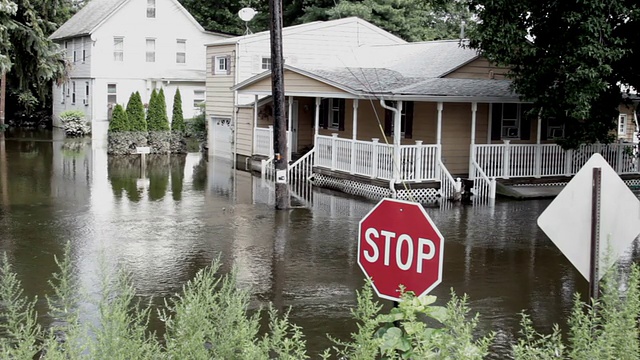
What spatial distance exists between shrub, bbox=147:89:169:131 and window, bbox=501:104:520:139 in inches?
581

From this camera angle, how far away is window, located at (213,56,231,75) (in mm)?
33191

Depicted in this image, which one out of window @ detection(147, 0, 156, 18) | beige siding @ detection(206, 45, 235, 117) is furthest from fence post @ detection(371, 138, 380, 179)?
window @ detection(147, 0, 156, 18)

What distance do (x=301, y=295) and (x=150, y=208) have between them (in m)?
8.66

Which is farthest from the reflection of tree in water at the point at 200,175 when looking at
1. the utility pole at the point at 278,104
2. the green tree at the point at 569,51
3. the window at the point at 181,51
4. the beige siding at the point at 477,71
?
the window at the point at 181,51

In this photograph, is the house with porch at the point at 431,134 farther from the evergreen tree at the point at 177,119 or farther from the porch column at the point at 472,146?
the evergreen tree at the point at 177,119

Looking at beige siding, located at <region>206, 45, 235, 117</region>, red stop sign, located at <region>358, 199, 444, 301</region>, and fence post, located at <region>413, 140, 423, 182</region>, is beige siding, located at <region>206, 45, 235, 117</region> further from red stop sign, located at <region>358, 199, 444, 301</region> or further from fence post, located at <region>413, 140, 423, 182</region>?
red stop sign, located at <region>358, 199, 444, 301</region>

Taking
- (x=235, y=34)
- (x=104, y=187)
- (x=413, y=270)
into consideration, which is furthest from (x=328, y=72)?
(x=235, y=34)

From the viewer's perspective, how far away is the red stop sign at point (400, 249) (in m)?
5.07

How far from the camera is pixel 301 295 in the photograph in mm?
11172

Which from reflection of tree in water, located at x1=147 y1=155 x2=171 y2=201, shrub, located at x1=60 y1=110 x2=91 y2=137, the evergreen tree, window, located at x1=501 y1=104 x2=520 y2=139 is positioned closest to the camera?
reflection of tree in water, located at x1=147 y1=155 x2=171 y2=201

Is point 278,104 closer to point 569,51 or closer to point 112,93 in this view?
point 569,51

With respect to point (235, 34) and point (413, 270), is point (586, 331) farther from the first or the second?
point (235, 34)

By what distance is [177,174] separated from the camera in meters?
26.3

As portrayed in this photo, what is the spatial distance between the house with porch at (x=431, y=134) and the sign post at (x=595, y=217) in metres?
14.5
